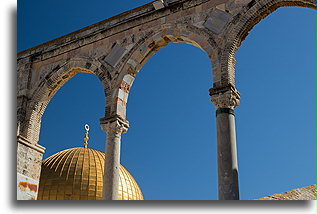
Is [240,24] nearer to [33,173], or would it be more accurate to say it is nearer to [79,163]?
[33,173]

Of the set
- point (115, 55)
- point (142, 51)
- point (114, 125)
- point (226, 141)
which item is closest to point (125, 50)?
point (115, 55)

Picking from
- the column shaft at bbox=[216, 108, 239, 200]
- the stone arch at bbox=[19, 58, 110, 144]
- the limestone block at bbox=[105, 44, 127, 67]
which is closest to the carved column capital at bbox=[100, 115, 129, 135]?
the stone arch at bbox=[19, 58, 110, 144]

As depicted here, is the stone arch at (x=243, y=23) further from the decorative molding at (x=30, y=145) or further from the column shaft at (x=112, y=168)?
the decorative molding at (x=30, y=145)

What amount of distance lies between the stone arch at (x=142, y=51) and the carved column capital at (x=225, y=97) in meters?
1.14

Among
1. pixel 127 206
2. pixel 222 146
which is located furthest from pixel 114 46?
pixel 127 206

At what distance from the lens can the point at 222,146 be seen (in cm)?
814

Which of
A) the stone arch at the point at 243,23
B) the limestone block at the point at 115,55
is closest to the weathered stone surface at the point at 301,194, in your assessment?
the stone arch at the point at 243,23

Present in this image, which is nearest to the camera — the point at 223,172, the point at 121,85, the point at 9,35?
the point at 9,35

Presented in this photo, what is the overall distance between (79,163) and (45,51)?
10.7m

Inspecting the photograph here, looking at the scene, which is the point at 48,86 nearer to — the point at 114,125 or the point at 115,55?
the point at 115,55

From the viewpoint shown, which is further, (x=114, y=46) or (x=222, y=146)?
(x=114, y=46)

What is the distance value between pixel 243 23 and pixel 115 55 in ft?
9.41

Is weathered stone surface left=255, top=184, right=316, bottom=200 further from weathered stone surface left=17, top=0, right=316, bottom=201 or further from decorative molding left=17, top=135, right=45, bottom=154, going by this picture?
decorative molding left=17, top=135, right=45, bottom=154

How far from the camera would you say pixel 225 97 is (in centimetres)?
849
